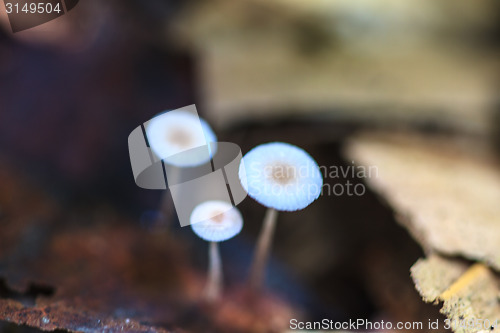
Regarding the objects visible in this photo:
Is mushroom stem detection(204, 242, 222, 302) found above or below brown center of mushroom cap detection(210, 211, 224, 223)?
below

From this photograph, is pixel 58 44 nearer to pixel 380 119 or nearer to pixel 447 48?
pixel 380 119

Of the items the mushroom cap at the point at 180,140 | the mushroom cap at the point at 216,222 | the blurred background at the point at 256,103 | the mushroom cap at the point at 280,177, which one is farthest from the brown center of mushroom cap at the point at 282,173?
the blurred background at the point at 256,103

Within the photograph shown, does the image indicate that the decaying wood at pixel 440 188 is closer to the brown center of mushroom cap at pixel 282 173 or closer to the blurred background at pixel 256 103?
the blurred background at pixel 256 103

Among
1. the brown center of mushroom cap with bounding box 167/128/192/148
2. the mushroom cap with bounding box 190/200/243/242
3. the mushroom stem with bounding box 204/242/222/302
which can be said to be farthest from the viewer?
the brown center of mushroom cap with bounding box 167/128/192/148

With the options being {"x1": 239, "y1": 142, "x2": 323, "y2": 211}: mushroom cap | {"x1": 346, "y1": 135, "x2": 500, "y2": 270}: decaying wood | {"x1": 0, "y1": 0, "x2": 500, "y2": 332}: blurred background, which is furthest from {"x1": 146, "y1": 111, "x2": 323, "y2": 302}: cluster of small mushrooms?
{"x1": 346, "y1": 135, "x2": 500, "y2": 270}: decaying wood

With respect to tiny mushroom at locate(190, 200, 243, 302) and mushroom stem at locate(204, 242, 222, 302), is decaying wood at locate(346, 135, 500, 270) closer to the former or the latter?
tiny mushroom at locate(190, 200, 243, 302)

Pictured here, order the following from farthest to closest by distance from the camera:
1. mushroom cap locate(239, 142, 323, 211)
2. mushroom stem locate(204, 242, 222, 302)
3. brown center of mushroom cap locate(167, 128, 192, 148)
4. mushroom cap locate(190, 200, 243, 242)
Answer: brown center of mushroom cap locate(167, 128, 192, 148) → mushroom stem locate(204, 242, 222, 302) → mushroom cap locate(190, 200, 243, 242) → mushroom cap locate(239, 142, 323, 211)
